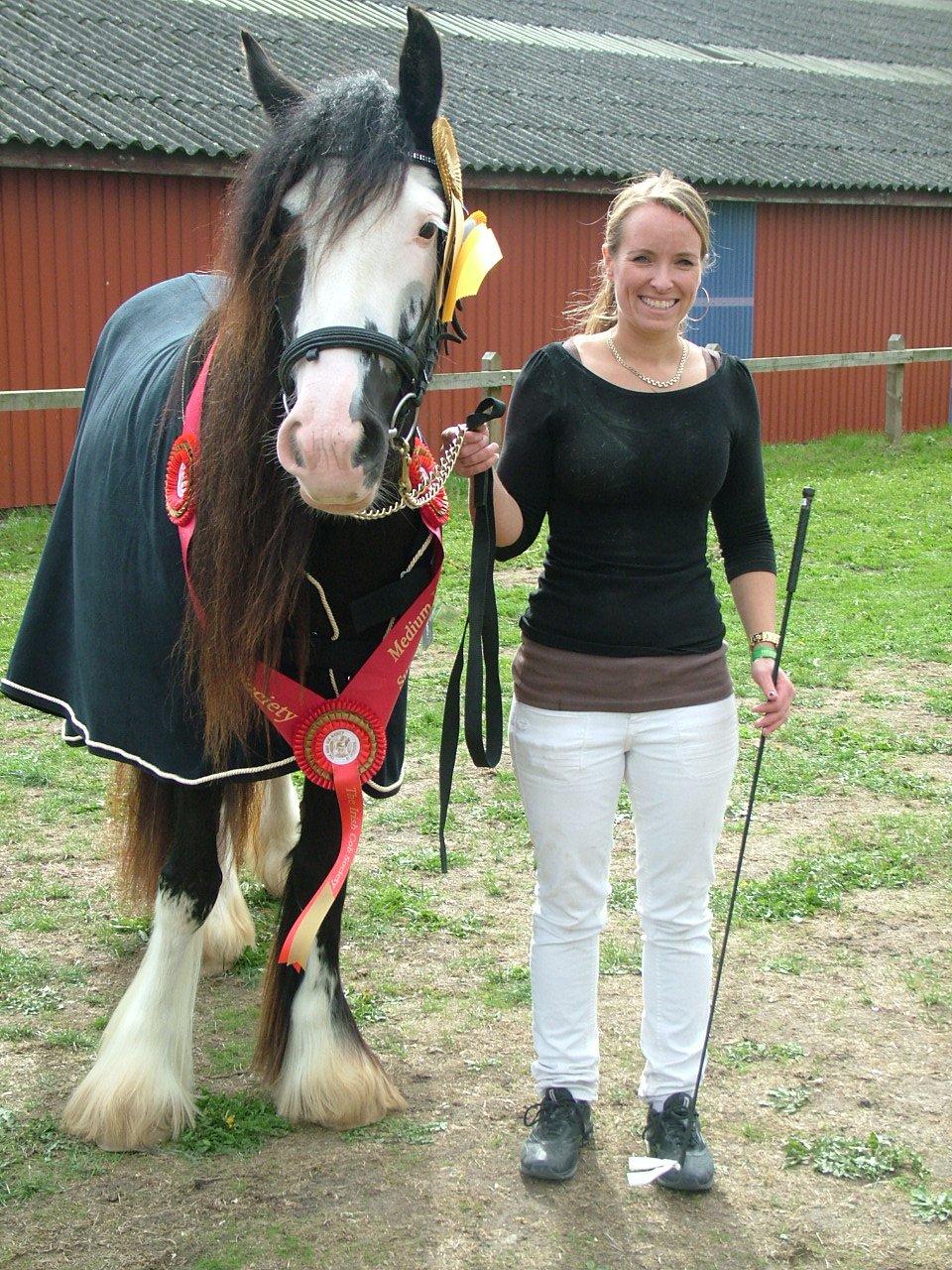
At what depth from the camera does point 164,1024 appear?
2.82m

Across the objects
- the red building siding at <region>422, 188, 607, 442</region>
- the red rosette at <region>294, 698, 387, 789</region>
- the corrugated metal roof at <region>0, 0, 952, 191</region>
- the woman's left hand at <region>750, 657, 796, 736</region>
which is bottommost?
the red rosette at <region>294, 698, 387, 789</region>

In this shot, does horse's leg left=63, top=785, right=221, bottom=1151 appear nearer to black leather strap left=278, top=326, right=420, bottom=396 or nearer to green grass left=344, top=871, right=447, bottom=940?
green grass left=344, top=871, right=447, bottom=940

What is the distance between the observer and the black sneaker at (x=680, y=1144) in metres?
2.48

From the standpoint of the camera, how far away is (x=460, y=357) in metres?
12.5

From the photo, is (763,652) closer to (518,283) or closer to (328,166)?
(328,166)

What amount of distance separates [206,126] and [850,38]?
16076 millimetres

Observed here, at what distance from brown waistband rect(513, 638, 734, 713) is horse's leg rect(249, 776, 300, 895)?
1.58m

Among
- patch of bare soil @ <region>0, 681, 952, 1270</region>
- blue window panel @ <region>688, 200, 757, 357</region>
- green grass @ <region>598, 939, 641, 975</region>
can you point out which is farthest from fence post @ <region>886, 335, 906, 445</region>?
green grass @ <region>598, 939, 641, 975</region>

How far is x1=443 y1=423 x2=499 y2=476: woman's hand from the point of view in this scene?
233 cm

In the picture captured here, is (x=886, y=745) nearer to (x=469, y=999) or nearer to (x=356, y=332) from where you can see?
(x=469, y=999)

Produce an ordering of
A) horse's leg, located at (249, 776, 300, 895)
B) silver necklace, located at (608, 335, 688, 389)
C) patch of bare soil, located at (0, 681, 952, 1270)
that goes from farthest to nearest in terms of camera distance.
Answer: horse's leg, located at (249, 776, 300, 895) < silver necklace, located at (608, 335, 688, 389) < patch of bare soil, located at (0, 681, 952, 1270)

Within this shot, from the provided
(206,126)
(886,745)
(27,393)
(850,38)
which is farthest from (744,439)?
(850,38)

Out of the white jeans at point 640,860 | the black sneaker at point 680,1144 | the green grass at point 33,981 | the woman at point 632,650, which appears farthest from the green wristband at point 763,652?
the green grass at point 33,981

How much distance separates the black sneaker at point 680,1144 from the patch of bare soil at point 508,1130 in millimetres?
34
